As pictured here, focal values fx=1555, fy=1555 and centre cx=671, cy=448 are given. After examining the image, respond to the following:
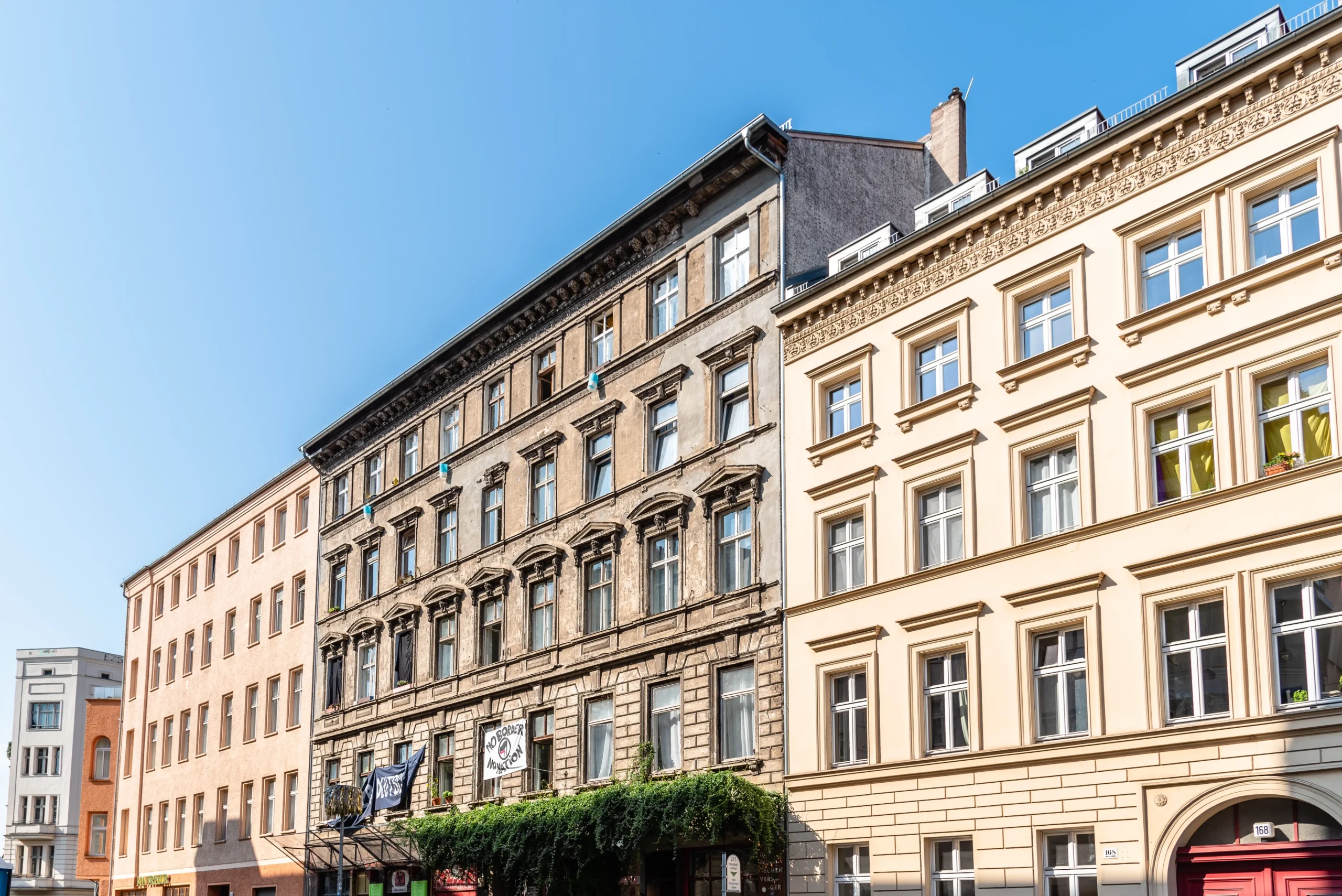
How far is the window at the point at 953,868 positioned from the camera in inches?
979

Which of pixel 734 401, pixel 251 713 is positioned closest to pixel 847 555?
pixel 734 401

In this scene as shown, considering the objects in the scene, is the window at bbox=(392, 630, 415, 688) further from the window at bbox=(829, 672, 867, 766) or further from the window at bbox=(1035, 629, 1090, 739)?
the window at bbox=(1035, 629, 1090, 739)

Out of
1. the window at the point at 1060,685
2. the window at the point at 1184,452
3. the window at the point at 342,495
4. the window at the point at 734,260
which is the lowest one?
the window at the point at 1060,685

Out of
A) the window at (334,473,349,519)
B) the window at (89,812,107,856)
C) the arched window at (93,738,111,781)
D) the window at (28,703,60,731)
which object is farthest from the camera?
the window at (28,703,60,731)

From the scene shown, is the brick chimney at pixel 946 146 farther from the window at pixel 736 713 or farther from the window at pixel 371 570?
the window at pixel 371 570

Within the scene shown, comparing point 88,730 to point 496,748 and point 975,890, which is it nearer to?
point 496,748

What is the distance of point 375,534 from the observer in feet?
153

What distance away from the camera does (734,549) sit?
31.4 metres

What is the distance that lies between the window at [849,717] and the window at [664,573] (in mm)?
5086

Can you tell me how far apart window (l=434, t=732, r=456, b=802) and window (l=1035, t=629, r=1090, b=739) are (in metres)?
19.4

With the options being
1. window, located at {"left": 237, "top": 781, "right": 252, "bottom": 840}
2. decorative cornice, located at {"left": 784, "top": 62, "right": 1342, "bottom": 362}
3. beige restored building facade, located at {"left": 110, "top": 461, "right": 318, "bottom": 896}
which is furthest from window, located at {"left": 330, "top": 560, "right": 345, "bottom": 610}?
decorative cornice, located at {"left": 784, "top": 62, "right": 1342, "bottom": 362}

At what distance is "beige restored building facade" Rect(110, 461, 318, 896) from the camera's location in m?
50.4

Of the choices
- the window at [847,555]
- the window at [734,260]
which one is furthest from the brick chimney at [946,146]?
the window at [847,555]

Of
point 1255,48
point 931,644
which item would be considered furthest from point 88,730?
point 1255,48
